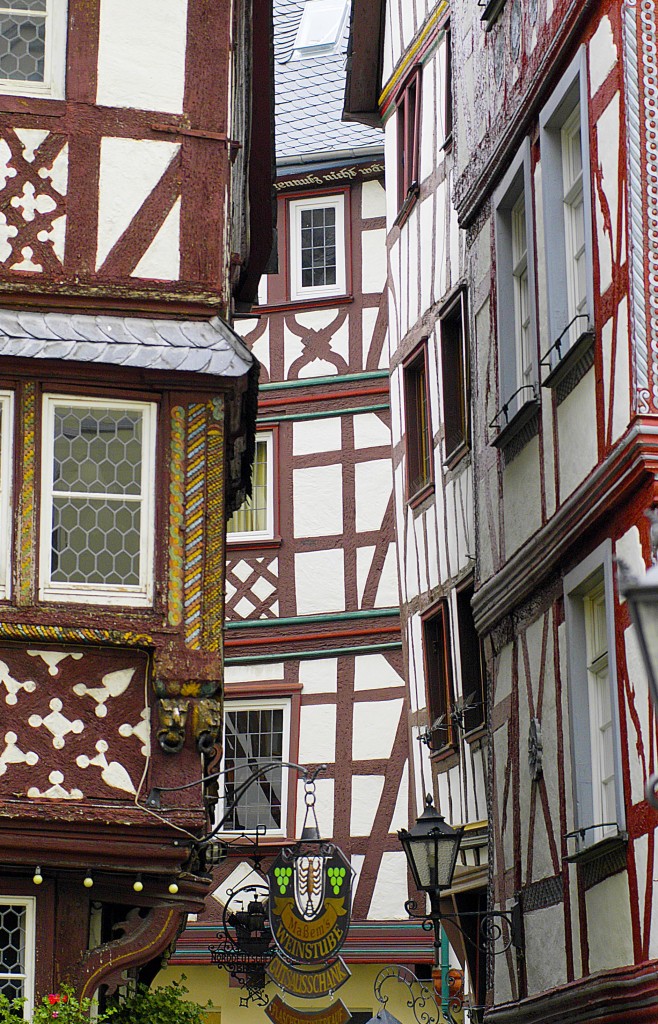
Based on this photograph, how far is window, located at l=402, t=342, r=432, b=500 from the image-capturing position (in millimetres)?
18062

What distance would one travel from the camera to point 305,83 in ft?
78.8

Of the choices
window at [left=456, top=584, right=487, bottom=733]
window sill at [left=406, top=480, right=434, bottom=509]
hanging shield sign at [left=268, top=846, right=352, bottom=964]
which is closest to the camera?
hanging shield sign at [left=268, top=846, right=352, bottom=964]

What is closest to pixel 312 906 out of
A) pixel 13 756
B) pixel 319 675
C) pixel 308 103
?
pixel 13 756

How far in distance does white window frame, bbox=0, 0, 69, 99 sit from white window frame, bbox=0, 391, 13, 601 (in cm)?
189

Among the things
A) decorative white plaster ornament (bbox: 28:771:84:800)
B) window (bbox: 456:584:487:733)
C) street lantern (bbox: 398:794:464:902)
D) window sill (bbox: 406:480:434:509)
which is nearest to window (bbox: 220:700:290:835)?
window sill (bbox: 406:480:434:509)

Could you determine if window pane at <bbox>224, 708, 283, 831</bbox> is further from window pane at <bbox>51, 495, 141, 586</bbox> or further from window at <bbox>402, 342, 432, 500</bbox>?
window pane at <bbox>51, 495, 141, 586</bbox>

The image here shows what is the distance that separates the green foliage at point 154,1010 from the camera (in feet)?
35.8

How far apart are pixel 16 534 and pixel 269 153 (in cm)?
722

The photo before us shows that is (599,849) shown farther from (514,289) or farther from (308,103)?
(308,103)

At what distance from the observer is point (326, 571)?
2091cm

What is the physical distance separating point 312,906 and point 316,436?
376 inches

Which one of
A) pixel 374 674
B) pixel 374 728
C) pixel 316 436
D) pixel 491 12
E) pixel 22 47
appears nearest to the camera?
pixel 22 47

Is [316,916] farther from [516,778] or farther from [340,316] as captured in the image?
[340,316]

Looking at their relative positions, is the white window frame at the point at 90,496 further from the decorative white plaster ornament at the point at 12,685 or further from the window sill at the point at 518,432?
the window sill at the point at 518,432
